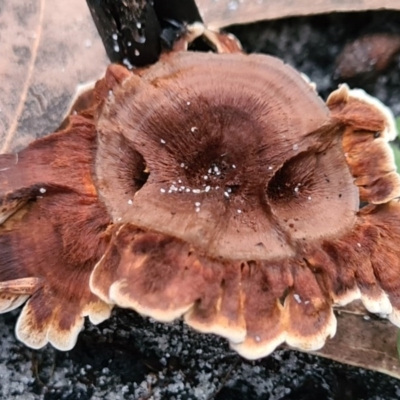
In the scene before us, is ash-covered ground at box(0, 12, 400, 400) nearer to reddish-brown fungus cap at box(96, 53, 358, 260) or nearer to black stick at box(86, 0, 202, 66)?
reddish-brown fungus cap at box(96, 53, 358, 260)

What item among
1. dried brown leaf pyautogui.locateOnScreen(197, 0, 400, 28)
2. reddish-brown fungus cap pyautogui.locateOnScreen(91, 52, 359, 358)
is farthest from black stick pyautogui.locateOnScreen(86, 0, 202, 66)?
dried brown leaf pyautogui.locateOnScreen(197, 0, 400, 28)

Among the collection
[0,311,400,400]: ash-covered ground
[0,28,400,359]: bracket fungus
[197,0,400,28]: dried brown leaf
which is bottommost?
[0,311,400,400]: ash-covered ground

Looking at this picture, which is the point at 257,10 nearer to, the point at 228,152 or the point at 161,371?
the point at 228,152

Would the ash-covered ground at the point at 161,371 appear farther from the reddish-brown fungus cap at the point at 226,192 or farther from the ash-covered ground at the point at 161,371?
the reddish-brown fungus cap at the point at 226,192

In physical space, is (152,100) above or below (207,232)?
above

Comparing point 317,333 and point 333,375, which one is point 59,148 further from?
point 333,375

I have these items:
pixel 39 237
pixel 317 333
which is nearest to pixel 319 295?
pixel 317 333
